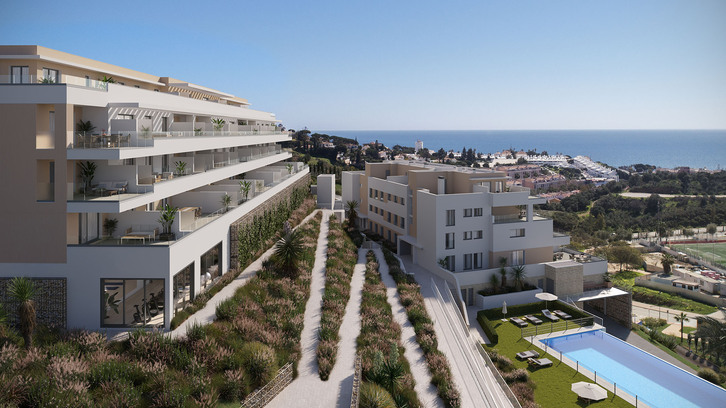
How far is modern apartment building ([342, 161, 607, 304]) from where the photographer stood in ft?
116

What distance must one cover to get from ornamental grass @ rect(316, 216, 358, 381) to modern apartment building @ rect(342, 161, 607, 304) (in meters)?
6.16

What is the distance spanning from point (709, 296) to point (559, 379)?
38892mm

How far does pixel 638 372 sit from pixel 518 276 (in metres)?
10.8

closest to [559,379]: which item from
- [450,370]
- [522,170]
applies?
[450,370]

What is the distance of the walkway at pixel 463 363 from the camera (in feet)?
61.0

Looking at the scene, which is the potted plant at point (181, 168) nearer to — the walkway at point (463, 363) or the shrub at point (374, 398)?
the shrub at point (374, 398)

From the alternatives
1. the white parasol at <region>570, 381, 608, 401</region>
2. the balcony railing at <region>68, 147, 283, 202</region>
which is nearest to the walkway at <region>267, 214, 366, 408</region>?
the balcony railing at <region>68, 147, 283, 202</region>

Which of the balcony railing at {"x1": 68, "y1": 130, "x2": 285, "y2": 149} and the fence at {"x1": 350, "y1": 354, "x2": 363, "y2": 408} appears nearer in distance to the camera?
the fence at {"x1": 350, "y1": 354, "x2": 363, "y2": 408}

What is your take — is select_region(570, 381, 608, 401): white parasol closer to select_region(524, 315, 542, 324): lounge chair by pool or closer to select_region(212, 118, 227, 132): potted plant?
select_region(524, 315, 542, 324): lounge chair by pool

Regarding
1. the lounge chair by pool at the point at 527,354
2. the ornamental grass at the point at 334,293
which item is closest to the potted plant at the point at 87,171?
the ornamental grass at the point at 334,293

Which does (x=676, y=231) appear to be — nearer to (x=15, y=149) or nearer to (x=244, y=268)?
(x=244, y=268)

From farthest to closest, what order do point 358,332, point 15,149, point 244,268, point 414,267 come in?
1. point 414,267
2. point 244,268
3. point 358,332
4. point 15,149

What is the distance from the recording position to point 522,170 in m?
153

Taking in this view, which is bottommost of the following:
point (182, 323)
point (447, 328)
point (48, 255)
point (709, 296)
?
point (709, 296)
